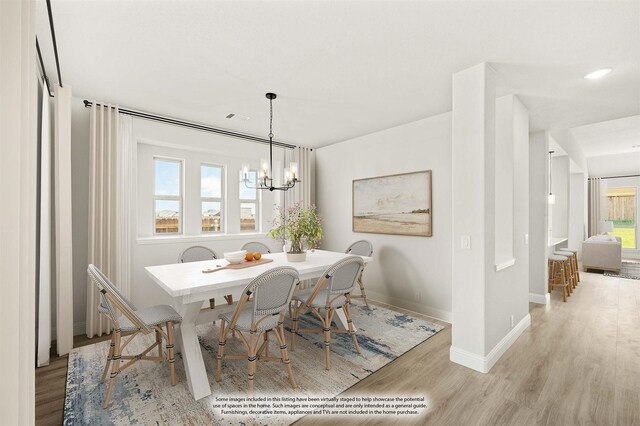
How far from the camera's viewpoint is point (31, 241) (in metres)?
0.96

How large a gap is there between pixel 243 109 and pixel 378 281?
3.17 meters

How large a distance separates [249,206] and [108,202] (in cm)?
208

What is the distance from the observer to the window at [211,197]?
4.47 metres

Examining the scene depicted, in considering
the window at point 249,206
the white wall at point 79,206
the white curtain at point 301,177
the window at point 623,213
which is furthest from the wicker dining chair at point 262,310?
the window at point 623,213

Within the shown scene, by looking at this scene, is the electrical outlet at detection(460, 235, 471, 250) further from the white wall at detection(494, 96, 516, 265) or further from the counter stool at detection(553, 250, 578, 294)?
the counter stool at detection(553, 250, 578, 294)

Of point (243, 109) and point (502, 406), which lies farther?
point (243, 109)

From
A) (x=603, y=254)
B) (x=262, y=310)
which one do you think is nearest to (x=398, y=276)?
(x=262, y=310)

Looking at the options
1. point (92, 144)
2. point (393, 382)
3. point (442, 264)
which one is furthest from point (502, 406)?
point (92, 144)

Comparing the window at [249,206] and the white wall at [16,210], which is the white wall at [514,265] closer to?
the white wall at [16,210]

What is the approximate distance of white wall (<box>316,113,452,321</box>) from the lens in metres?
3.73

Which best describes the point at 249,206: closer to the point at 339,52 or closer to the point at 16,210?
the point at 339,52

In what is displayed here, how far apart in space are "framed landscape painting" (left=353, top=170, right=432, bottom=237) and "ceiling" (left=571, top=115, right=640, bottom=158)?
323cm

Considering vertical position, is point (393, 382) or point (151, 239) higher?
point (151, 239)

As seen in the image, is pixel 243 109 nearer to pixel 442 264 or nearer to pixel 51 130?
pixel 51 130
